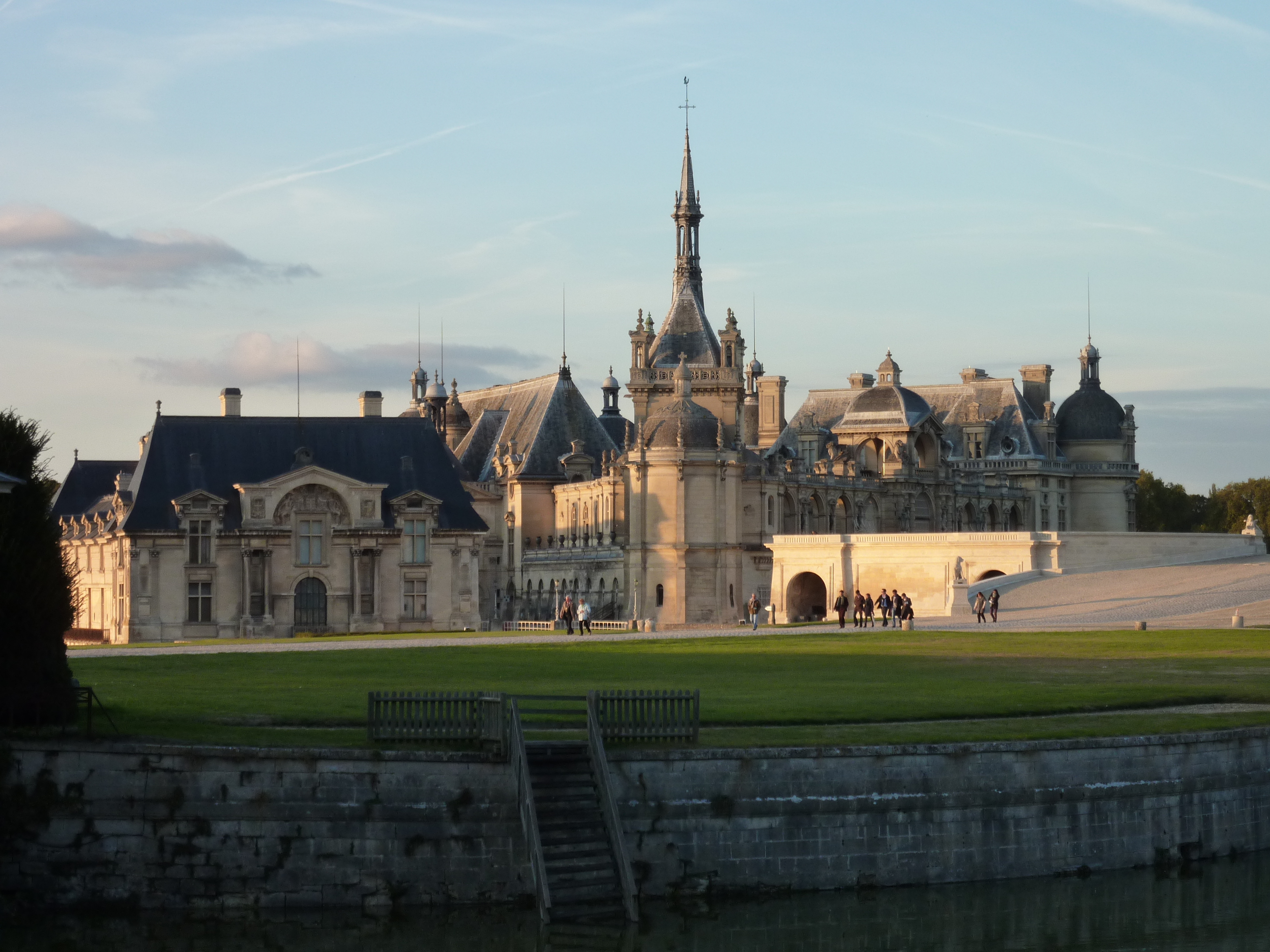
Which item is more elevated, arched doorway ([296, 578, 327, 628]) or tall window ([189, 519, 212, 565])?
tall window ([189, 519, 212, 565])

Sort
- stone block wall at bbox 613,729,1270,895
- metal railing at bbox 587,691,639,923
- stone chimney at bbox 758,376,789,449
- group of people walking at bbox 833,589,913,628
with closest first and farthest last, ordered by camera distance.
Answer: metal railing at bbox 587,691,639,923 < stone block wall at bbox 613,729,1270,895 < group of people walking at bbox 833,589,913,628 < stone chimney at bbox 758,376,789,449

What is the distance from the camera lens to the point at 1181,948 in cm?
2717

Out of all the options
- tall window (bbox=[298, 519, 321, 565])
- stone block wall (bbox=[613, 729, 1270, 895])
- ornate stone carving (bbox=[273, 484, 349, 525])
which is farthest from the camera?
tall window (bbox=[298, 519, 321, 565])

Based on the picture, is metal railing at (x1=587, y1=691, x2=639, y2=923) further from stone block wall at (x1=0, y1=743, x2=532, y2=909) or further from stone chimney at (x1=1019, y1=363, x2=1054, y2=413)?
stone chimney at (x1=1019, y1=363, x2=1054, y2=413)

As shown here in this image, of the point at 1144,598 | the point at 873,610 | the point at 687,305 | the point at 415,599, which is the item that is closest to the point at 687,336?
the point at 687,305

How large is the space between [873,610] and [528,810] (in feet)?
185

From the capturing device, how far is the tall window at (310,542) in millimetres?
76875

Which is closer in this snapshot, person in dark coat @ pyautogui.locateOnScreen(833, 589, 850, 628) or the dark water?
the dark water

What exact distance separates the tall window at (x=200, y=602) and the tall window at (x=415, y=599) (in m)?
7.18

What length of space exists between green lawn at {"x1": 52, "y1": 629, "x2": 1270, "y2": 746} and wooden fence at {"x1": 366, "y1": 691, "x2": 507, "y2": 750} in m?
0.45

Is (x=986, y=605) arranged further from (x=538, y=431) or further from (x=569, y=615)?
(x=538, y=431)

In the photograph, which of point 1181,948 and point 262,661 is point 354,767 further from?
point 262,661

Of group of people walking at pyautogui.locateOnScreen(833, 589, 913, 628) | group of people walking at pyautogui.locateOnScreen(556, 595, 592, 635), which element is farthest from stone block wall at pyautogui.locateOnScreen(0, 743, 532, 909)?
group of people walking at pyautogui.locateOnScreen(833, 589, 913, 628)

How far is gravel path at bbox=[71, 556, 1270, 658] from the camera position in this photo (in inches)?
2264
